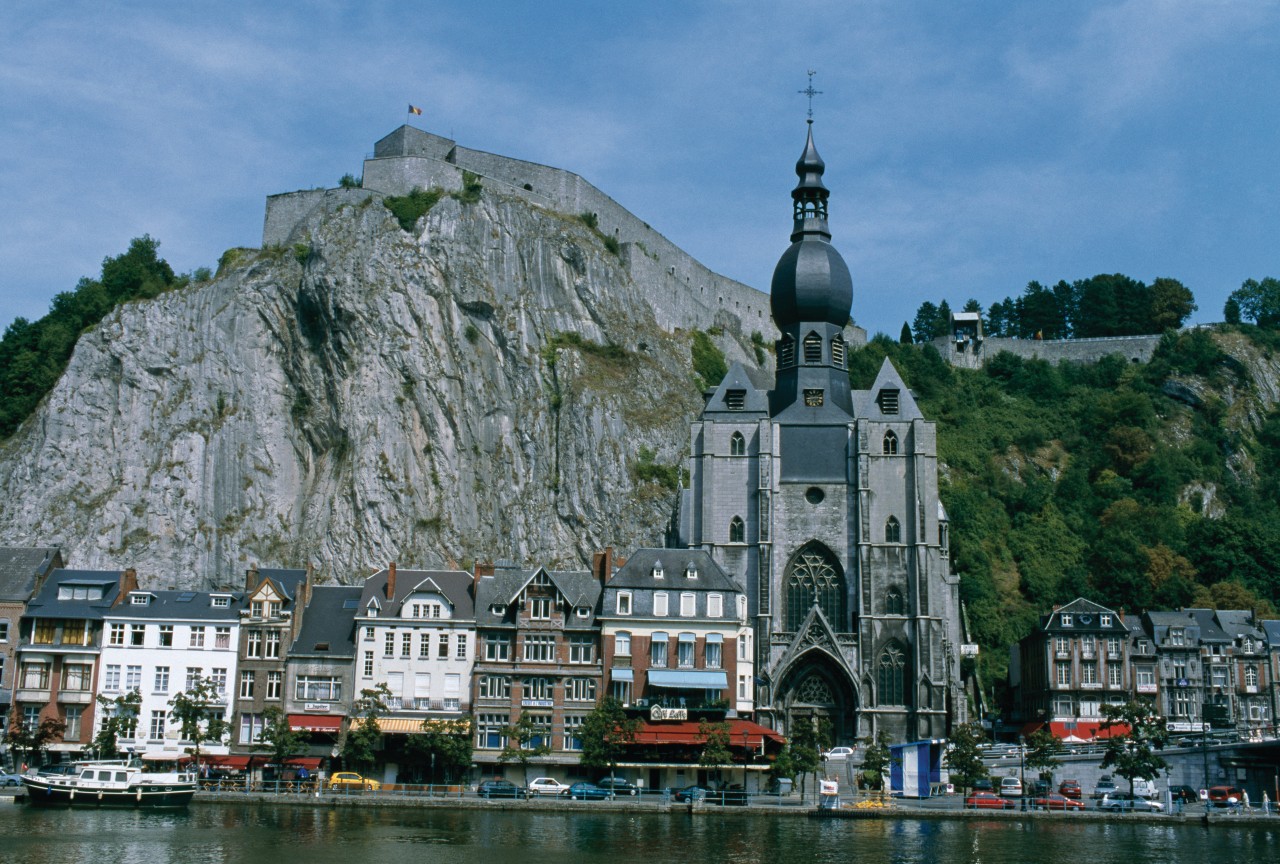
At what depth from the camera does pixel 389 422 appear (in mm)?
73000

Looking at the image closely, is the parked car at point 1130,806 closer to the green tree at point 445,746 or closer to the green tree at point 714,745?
the green tree at point 714,745

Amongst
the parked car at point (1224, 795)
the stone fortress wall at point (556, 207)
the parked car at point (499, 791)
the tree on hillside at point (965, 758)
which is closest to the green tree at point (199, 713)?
the parked car at point (499, 791)

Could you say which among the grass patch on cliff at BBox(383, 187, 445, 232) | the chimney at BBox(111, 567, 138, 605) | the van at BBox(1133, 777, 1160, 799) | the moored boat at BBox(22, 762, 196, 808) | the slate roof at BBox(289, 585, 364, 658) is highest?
the grass patch on cliff at BBox(383, 187, 445, 232)

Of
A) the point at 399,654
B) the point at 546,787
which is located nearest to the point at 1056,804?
the point at 546,787

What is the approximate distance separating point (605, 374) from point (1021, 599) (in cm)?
2740

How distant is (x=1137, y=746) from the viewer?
49875mm

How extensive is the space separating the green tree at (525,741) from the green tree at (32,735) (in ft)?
53.6

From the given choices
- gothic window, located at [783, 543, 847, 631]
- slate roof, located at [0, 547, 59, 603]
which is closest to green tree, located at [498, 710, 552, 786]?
gothic window, located at [783, 543, 847, 631]

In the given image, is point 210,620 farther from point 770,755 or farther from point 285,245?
point 285,245

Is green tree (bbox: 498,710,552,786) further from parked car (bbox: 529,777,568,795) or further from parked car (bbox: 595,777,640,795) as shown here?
parked car (bbox: 595,777,640,795)

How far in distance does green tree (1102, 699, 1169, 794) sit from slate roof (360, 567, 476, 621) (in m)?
24.3

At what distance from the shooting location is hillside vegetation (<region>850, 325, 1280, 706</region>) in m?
78.2

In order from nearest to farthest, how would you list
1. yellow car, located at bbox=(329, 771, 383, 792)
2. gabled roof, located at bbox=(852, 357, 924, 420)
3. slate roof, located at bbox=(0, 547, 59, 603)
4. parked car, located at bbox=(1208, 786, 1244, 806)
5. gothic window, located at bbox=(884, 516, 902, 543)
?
parked car, located at bbox=(1208, 786, 1244, 806) → yellow car, located at bbox=(329, 771, 383, 792) → slate roof, located at bbox=(0, 547, 59, 603) → gothic window, located at bbox=(884, 516, 902, 543) → gabled roof, located at bbox=(852, 357, 924, 420)

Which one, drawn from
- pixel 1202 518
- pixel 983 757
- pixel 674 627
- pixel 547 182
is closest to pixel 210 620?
pixel 674 627
